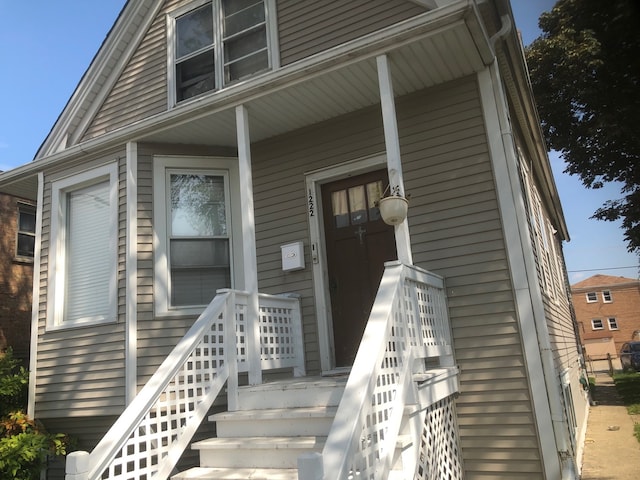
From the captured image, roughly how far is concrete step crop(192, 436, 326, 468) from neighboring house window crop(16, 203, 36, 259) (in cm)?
907

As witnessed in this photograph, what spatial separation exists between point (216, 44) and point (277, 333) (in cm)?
386

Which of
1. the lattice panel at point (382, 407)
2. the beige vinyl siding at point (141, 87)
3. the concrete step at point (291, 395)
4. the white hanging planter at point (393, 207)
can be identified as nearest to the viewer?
the lattice panel at point (382, 407)

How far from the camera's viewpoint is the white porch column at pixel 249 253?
4.36 metres

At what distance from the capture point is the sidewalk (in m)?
5.48

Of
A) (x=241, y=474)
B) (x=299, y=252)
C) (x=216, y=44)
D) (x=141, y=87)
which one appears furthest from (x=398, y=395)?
(x=141, y=87)

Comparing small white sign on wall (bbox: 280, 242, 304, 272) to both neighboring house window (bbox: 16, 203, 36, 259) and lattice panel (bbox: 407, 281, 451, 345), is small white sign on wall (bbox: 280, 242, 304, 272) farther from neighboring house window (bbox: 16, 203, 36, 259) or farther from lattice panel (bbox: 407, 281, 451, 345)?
neighboring house window (bbox: 16, 203, 36, 259)

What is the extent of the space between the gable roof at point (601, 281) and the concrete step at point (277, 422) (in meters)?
44.2

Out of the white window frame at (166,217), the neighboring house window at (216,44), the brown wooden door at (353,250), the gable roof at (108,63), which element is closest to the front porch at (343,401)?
the brown wooden door at (353,250)

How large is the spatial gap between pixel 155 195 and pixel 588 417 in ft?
29.8

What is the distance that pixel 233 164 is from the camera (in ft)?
20.5

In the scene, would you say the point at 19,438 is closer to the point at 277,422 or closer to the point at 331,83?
the point at 277,422

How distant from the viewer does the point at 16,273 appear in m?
10.5

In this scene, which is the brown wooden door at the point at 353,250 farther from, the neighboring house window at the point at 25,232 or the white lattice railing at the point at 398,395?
the neighboring house window at the point at 25,232

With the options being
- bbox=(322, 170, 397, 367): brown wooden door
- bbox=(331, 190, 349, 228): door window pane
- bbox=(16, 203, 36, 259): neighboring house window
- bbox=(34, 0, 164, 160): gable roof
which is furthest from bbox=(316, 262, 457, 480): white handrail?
bbox=(16, 203, 36, 259): neighboring house window
